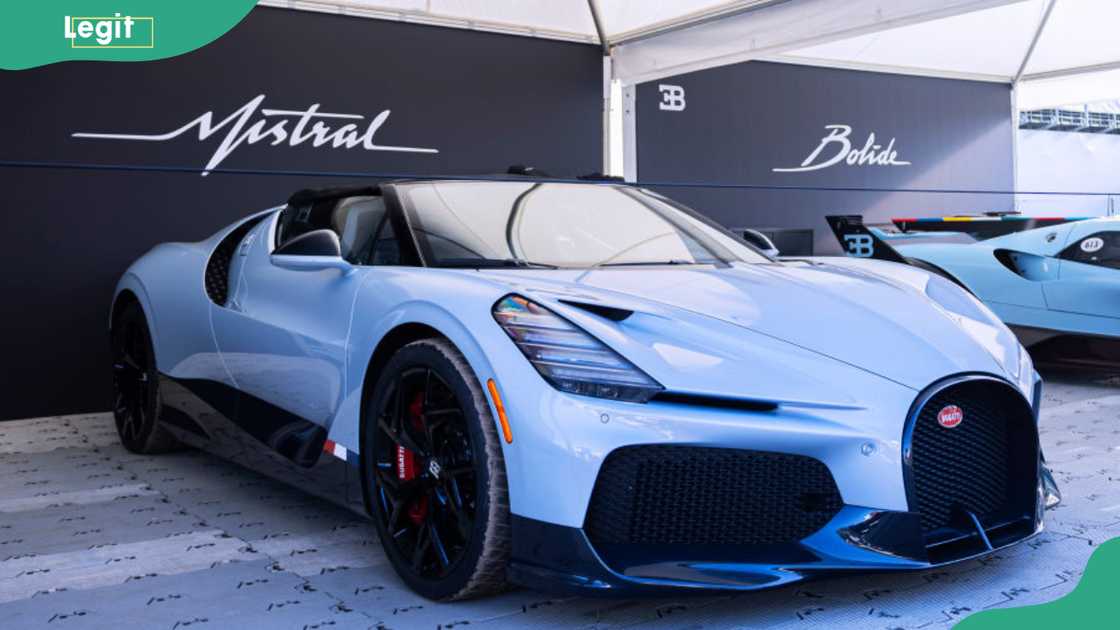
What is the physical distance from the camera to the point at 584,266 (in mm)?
2650

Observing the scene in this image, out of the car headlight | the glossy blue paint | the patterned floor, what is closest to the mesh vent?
the patterned floor

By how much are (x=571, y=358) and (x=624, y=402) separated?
0.46 feet

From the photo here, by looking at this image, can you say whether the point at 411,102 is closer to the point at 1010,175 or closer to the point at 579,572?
the point at 579,572

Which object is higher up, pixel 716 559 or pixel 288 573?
pixel 716 559

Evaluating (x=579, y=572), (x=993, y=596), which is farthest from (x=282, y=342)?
(x=993, y=596)

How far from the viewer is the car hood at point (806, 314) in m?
2.17

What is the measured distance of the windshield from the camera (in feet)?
8.76

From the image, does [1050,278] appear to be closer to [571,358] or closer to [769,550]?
[769,550]

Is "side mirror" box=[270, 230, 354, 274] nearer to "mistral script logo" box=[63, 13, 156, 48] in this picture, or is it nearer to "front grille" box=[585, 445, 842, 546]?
"front grille" box=[585, 445, 842, 546]

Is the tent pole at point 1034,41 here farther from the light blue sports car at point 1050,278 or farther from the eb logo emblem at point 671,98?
the light blue sports car at point 1050,278

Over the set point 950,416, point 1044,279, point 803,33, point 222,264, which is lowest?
point 950,416

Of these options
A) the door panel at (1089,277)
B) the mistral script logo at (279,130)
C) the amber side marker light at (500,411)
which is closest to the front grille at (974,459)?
the amber side marker light at (500,411)

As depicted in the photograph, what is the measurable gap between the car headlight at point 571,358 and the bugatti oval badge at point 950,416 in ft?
2.01

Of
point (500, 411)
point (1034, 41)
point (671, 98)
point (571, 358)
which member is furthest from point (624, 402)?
point (1034, 41)
